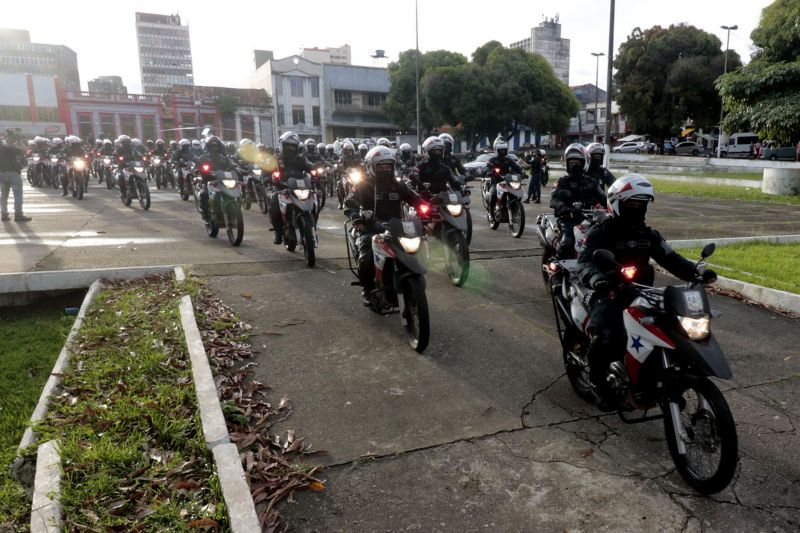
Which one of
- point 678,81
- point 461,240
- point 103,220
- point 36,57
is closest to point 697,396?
point 461,240

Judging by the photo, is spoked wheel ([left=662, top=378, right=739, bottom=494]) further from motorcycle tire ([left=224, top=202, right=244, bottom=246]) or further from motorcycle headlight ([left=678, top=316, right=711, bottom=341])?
motorcycle tire ([left=224, top=202, right=244, bottom=246])

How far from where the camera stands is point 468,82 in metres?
47.6

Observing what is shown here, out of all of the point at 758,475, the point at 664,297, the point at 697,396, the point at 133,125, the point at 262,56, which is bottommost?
the point at 758,475

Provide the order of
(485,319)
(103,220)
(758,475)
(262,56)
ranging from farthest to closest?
(262,56)
(103,220)
(485,319)
(758,475)

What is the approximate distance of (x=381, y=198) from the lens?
6488 millimetres

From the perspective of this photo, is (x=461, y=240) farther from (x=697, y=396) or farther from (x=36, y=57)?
(x=36, y=57)

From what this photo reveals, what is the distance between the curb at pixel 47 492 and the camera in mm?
3066

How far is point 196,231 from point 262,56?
2923 inches

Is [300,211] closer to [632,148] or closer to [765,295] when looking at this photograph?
[765,295]

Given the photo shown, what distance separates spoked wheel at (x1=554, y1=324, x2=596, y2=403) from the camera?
4.34m

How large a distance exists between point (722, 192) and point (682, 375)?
2036cm

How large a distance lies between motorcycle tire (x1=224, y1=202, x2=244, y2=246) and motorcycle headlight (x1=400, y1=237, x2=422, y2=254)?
562 cm

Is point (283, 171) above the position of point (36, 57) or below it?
below

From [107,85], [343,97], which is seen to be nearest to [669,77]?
[343,97]
